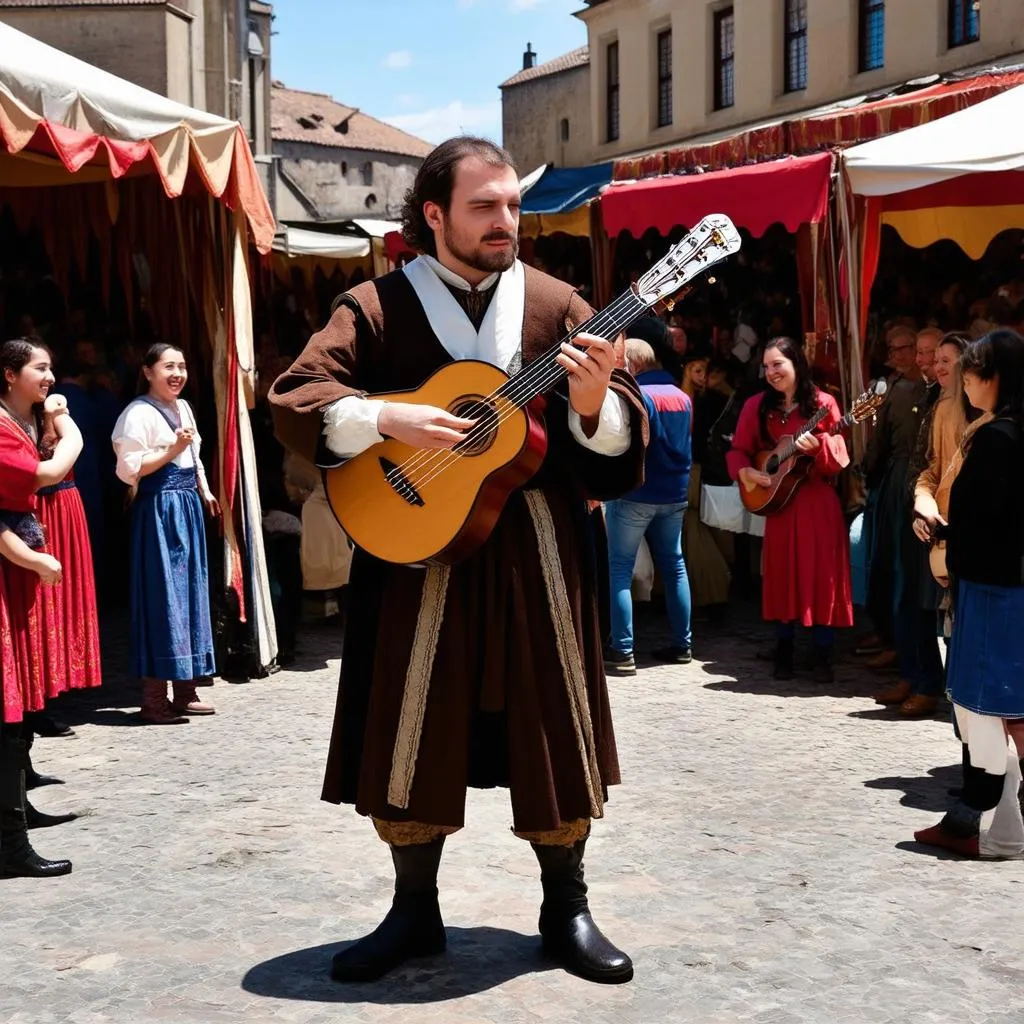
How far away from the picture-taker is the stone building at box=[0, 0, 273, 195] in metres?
21.7

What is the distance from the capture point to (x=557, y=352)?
10.1 ft

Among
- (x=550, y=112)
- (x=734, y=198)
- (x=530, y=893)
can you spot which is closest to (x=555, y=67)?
(x=550, y=112)

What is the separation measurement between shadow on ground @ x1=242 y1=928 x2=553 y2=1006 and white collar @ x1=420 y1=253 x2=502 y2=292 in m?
1.58

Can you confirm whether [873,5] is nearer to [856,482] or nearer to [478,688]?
[856,482]

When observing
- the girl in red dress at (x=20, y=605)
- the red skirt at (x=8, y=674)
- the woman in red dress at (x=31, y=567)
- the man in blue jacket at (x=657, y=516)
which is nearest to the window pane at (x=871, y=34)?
the man in blue jacket at (x=657, y=516)

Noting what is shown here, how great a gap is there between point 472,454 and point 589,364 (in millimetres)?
341

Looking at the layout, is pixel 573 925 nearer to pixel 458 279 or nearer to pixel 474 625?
pixel 474 625

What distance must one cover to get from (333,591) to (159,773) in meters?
3.22

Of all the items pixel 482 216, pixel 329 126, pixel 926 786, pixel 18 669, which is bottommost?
pixel 926 786

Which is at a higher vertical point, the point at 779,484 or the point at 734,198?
the point at 734,198

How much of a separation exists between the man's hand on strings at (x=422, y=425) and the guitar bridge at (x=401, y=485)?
125 mm

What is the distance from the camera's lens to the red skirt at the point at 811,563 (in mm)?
6738

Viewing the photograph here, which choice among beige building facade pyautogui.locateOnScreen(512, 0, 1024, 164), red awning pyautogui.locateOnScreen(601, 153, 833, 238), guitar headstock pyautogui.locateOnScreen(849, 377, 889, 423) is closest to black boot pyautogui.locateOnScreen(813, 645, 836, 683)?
guitar headstock pyautogui.locateOnScreen(849, 377, 889, 423)

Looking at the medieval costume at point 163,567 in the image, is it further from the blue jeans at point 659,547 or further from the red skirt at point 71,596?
the blue jeans at point 659,547
